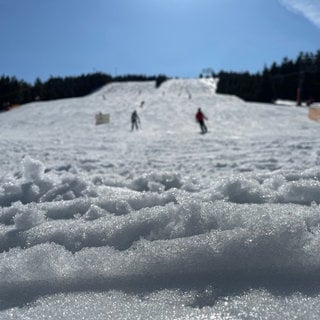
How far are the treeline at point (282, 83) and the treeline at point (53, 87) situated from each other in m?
33.4

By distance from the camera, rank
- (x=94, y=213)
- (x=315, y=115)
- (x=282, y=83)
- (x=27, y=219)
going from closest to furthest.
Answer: (x=27, y=219) → (x=94, y=213) → (x=315, y=115) → (x=282, y=83)

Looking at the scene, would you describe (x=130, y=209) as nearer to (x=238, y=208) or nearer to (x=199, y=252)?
(x=238, y=208)

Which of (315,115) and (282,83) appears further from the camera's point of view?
(282,83)

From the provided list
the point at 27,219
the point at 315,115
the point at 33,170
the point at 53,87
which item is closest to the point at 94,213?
the point at 27,219

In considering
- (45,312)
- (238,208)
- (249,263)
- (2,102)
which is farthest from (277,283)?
(2,102)

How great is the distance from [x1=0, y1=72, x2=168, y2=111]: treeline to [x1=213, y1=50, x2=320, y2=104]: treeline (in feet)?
110

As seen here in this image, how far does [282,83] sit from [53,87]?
53.7m

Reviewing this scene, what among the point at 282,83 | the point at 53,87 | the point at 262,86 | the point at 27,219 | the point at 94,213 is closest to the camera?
the point at 27,219

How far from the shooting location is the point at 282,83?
278 ft

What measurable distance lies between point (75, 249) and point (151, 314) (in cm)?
95

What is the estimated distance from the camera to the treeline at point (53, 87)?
72.8 m

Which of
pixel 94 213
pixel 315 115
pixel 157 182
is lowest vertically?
pixel 315 115

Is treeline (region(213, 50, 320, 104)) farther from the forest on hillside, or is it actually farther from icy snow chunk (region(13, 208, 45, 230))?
icy snow chunk (region(13, 208, 45, 230))

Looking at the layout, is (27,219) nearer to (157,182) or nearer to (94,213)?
(94,213)
